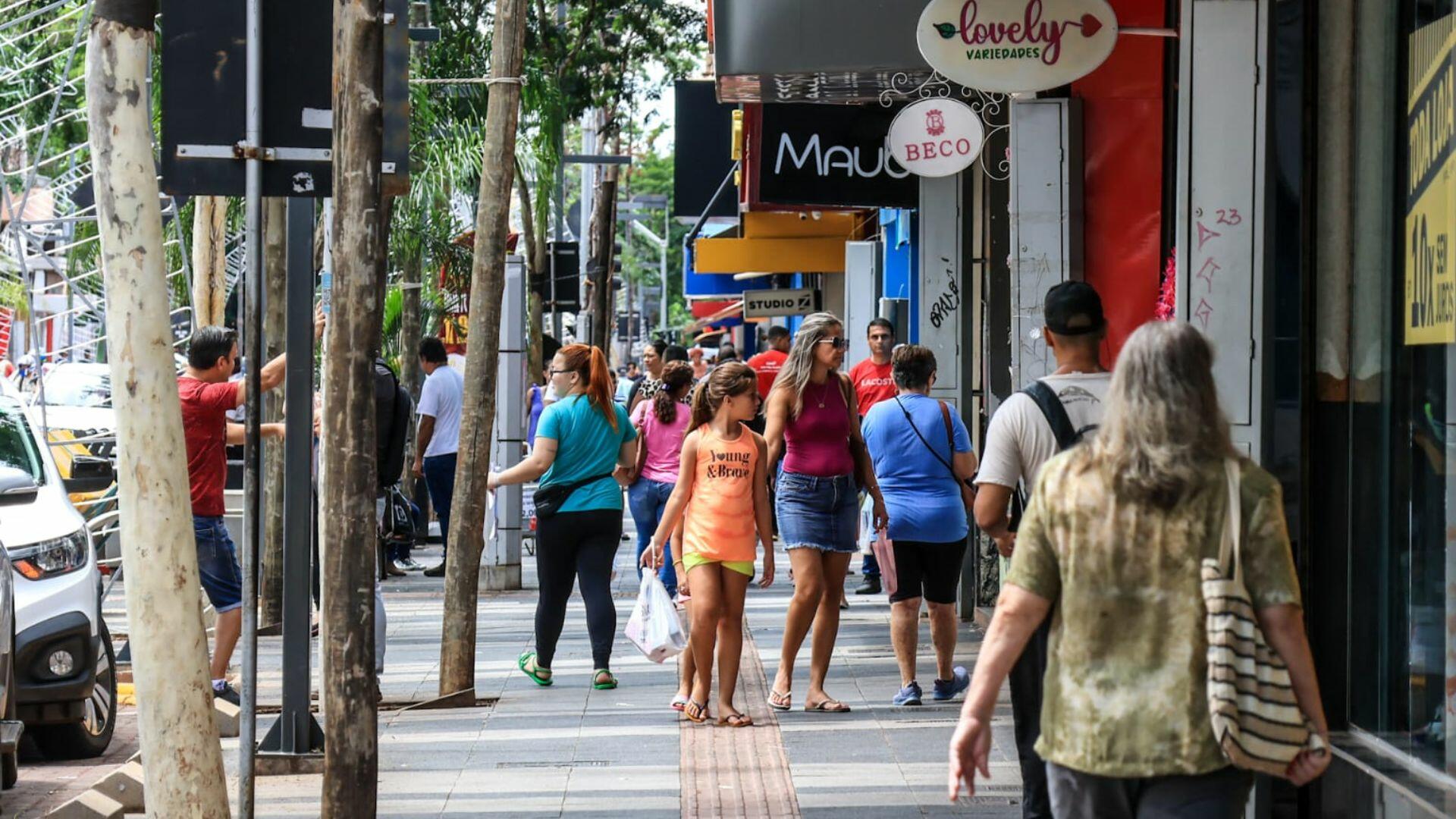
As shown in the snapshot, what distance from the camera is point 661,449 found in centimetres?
1408

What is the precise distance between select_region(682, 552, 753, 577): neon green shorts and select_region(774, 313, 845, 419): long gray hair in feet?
2.90

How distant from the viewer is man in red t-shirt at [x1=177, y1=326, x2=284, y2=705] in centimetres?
945

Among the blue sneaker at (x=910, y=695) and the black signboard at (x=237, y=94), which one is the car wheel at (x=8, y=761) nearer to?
the black signboard at (x=237, y=94)

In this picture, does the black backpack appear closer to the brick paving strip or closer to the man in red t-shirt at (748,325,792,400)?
the brick paving strip

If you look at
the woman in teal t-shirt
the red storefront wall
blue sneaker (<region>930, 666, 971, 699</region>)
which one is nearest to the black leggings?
the woman in teal t-shirt

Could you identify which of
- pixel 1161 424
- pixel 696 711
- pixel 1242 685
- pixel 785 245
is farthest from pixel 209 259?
pixel 1242 685

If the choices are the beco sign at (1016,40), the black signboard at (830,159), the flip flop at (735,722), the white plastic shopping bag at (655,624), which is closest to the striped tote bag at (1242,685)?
the beco sign at (1016,40)

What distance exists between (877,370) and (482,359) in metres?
4.42

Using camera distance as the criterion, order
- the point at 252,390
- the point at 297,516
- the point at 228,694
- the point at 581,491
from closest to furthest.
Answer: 1. the point at 252,390
2. the point at 297,516
3. the point at 228,694
4. the point at 581,491

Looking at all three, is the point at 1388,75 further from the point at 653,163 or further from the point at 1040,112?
the point at 653,163

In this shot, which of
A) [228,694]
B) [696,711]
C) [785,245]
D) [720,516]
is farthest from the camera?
[785,245]

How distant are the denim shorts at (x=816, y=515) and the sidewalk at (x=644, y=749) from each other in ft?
2.81

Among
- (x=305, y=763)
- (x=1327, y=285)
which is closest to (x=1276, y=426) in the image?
Answer: (x=1327, y=285)

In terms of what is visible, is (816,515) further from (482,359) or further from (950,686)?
(482,359)
